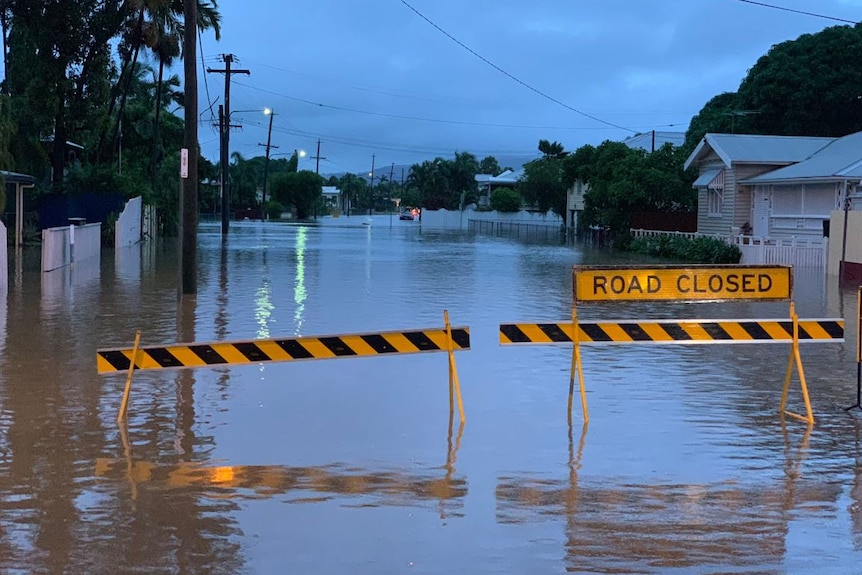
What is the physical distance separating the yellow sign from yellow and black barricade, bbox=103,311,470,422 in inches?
65.9

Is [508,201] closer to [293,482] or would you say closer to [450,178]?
[450,178]

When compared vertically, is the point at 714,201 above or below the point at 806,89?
below

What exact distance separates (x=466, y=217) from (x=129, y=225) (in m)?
66.0

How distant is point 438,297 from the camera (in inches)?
862

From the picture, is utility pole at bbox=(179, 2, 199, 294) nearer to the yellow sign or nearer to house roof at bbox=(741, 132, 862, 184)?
the yellow sign

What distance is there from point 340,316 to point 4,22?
29640mm

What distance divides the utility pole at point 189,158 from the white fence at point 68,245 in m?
6.48

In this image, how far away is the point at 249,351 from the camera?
9312mm

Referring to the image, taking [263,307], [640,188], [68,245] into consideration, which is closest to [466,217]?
[640,188]

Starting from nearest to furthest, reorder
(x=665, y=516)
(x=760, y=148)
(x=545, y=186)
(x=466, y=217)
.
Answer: (x=665, y=516), (x=760, y=148), (x=545, y=186), (x=466, y=217)

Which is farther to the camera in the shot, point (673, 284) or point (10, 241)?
point (10, 241)

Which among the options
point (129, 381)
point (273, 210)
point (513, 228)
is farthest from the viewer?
point (273, 210)

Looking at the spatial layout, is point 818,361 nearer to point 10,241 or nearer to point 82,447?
point 82,447

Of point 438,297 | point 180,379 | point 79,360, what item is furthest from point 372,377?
point 438,297
